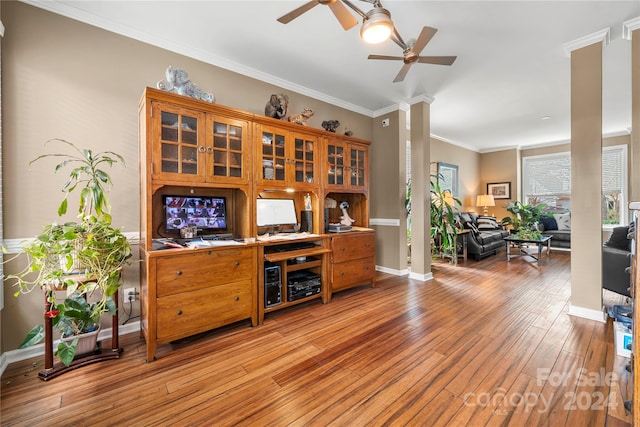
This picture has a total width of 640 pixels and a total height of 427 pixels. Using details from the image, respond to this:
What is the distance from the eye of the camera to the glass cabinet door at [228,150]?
2369 mm

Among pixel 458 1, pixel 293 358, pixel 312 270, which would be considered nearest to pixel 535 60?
pixel 458 1

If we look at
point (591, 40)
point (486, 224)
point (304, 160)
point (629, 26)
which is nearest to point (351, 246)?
point (304, 160)

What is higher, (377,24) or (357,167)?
(377,24)

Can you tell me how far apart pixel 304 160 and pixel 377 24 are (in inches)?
62.5

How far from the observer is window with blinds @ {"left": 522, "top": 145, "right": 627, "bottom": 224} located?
19.8ft

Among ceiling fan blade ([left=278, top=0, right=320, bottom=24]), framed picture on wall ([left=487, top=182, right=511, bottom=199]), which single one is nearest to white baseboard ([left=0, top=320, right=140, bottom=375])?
ceiling fan blade ([left=278, top=0, right=320, bottom=24])

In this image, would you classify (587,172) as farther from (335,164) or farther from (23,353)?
(23,353)

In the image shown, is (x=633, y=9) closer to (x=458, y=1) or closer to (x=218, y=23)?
(x=458, y=1)

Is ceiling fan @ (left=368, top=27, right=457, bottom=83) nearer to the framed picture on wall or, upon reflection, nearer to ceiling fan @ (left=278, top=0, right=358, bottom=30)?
ceiling fan @ (left=278, top=0, right=358, bottom=30)

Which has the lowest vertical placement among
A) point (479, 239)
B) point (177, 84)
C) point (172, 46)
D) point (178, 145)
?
point (479, 239)

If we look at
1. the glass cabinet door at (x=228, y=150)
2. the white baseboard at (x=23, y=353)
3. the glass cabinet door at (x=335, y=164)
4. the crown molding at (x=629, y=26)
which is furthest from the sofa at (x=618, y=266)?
the white baseboard at (x=23, y=353)

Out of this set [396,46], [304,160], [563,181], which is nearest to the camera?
[396,46]

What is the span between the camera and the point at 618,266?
271 centimetres

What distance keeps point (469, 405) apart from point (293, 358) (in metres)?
1.16
